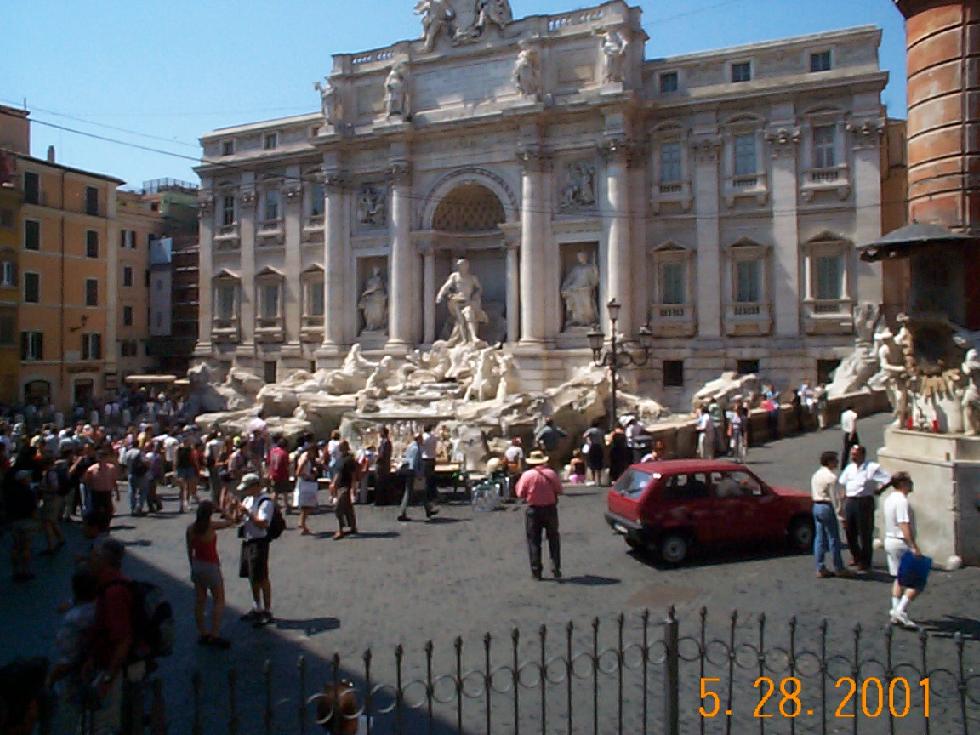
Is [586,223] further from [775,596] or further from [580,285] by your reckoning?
[775,596]

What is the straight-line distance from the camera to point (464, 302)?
30812mm

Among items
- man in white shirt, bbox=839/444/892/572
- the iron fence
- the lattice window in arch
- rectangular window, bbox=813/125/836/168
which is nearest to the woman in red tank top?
the iron fence

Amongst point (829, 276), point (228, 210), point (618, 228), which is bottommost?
point (829, 276)

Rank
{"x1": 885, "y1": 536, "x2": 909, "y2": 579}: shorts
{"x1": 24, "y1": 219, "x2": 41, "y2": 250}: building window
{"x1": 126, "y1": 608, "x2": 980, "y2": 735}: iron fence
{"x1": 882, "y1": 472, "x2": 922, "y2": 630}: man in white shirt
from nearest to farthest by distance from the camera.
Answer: {"x1": 126, "y1": 608, "x2": 980, "y2": 735}: iron fence < {"x1": 882, "y1": 472, "x2": 922, "y2": 630}: man in white shirt < {"x1": 885, "y1": 536, "x2": 909, "y2": 579}: shorts < {"x1": 24, "y1": 219, "x2": 41, "y2": 250}: building window

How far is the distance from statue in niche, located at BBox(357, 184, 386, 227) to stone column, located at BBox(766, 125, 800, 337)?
49.0ft

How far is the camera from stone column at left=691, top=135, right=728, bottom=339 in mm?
28812

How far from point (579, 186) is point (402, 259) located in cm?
749

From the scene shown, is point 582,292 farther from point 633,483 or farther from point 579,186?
point 633,483

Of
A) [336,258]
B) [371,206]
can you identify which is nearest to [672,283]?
[371,206]

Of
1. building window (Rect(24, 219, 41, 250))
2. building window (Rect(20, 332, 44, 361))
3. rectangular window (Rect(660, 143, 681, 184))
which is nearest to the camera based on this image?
rectangular window (Rect(660, 143, 681, 184))

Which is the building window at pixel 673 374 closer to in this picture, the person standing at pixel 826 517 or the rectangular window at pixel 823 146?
the rectangular window at pixel 823 146

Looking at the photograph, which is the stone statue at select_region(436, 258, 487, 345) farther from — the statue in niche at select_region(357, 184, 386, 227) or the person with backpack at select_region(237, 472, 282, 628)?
the person with backpack at select_region(237, 472, 282, 628)

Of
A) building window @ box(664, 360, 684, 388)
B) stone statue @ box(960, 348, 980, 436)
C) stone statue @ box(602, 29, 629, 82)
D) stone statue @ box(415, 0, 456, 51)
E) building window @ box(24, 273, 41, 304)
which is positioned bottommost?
stone statue @ box(960, 348, 980, 436)

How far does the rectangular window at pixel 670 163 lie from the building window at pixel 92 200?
87.6ft
